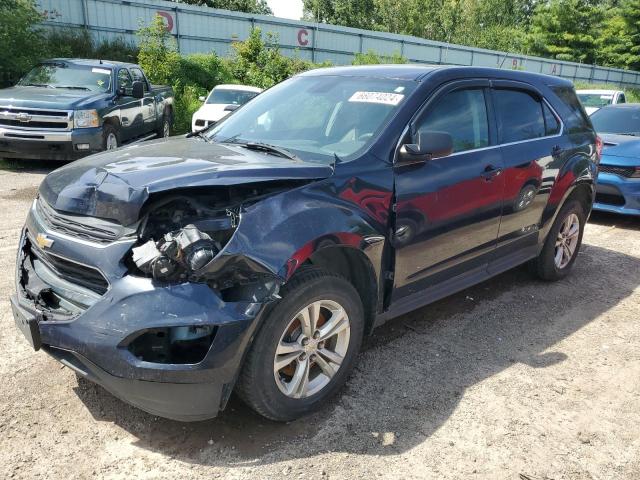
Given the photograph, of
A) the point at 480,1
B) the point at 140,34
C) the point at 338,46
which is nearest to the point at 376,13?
the point at 480,1

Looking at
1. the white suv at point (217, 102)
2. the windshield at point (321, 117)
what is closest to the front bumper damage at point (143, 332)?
the windshield at point (321, 117)

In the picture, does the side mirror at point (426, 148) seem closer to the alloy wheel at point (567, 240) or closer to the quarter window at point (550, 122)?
the quarter window at point (550, 122)

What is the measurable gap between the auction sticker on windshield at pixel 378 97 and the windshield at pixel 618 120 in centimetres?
691

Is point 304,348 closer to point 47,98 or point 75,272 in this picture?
point 75,272

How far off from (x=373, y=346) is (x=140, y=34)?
15495 mm

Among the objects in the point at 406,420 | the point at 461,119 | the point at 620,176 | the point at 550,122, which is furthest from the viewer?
the point at 620,176

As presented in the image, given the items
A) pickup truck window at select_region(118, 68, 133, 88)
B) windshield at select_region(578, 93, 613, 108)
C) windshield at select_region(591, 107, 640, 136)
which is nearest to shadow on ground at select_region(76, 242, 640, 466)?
windshield at select_region(591, 107, 640, 136)

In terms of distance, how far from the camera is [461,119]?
156 inches

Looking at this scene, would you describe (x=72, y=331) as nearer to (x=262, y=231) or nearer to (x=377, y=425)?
(x=262, y=231)

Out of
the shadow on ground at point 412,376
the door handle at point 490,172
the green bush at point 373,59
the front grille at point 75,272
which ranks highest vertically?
the green bush at point 373,59

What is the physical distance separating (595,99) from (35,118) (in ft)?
47.2

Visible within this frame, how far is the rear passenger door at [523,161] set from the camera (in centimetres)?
429

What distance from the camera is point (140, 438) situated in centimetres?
283

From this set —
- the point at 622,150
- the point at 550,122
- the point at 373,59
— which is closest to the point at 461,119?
the point at 550,122
